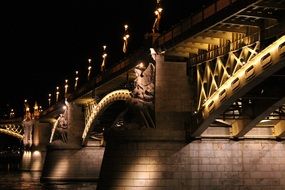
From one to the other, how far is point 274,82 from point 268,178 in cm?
542

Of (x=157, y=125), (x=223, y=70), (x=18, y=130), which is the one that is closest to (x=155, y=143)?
(x=157, y=125)

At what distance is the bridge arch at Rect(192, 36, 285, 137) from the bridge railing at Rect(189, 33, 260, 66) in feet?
4.70

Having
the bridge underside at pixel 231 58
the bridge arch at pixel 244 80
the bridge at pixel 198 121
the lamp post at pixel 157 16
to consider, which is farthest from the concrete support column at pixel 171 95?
the bridge arch at pixel 244 80

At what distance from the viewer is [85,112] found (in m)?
58.1

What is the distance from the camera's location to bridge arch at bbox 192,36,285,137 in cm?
1853

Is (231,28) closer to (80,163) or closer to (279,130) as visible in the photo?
(279,130)

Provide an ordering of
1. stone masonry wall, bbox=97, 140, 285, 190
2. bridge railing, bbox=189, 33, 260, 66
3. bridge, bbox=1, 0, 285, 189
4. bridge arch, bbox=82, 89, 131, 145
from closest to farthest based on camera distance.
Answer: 1. bridge railing, bbox=189, 33, 260, 66
2. bridge, bbox=1, 0, 285, 189
3. stone masonry wall, bbox=97, 140, 285, 190
4. bridge arch, bbox=82, 89, 131, 145

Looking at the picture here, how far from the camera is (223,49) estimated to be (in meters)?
23.6

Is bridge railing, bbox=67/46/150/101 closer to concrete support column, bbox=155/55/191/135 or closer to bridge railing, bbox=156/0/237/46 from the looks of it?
concrete support column, bbox=155/55/191/135

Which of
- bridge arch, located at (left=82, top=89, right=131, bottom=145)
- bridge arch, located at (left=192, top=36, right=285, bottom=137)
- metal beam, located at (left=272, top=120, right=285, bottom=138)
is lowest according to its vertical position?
metal beam, located at (left=272, top=120, right=285, bottom=138)

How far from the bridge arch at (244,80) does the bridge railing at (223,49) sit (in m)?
1.43

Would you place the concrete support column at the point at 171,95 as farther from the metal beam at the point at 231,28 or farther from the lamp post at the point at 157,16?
the metal beam at the point at 231,28

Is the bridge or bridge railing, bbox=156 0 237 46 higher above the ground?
bridge railing, bbox=156 0 237 46

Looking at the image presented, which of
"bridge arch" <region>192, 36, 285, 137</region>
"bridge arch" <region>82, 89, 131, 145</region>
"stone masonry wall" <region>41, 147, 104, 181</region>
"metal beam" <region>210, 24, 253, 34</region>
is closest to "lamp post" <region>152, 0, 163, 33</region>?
"bridge arch" <region>82, 89, 131, 145</region>
